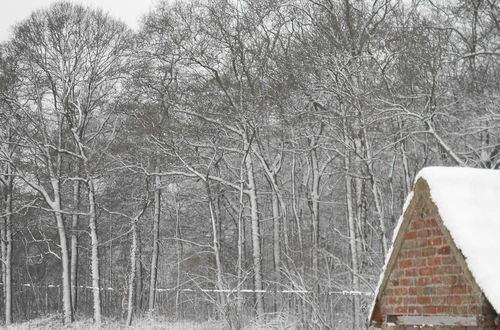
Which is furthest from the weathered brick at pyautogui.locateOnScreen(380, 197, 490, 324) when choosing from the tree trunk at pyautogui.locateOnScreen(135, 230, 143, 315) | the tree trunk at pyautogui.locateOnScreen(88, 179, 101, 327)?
the tree trunk at pyautogui.locateOnScreen(135, 230, 143, 315)

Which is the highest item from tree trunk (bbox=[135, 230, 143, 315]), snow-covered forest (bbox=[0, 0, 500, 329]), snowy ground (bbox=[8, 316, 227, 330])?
snow-covered forest (bbox=[0, 0, 500, 329])

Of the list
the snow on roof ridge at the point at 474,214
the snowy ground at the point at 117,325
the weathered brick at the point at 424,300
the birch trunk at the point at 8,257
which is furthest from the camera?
the birch trunk at the point at 8,257

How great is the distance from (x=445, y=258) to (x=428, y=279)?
30 centimetres

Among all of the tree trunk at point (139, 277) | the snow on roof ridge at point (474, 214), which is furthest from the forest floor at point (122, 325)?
the snow on roof ridge at point (474, 214)

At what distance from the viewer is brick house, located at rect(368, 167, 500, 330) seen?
558 cm

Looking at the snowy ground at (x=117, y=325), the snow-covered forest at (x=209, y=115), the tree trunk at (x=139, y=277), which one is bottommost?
the snowy ground at (x=117, y=325)

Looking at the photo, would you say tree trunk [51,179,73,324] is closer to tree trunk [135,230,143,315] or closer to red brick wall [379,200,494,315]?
tree trunk [135,230,143,315]

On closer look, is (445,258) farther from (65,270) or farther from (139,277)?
(139,277)

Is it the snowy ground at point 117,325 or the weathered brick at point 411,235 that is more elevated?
the weathered brick at point 411,235

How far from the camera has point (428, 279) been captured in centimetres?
627

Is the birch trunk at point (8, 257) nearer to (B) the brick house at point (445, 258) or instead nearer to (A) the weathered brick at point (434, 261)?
(B) the brick house at point (445, 258)

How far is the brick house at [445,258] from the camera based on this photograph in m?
5.58

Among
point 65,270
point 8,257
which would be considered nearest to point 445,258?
point 65,270

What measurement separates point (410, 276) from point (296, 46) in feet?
59.4
